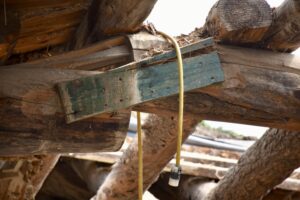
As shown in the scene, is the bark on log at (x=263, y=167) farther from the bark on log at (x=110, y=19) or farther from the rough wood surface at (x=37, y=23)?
the rough wood surface at (x=37, y=23)

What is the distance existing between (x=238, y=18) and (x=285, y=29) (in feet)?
0.61

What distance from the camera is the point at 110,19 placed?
4.53ft

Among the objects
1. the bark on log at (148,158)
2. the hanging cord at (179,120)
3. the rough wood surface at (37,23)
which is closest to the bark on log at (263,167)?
the bark on log at (148,158)

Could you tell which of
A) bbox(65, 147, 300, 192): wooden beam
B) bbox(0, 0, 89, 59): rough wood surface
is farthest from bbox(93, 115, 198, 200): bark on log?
bbox(0, 0, 89, 59): rough wood surface

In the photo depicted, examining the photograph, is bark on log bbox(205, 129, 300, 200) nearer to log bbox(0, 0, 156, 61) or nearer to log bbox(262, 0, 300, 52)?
log bbox(262, 0, 300, 52)

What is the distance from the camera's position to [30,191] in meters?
2.65

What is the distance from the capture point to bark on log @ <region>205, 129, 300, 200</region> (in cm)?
201

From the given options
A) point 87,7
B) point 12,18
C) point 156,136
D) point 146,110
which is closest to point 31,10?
point 12,18

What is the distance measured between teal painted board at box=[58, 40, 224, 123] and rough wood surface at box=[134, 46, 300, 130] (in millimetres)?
54

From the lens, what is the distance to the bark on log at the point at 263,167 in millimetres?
2008

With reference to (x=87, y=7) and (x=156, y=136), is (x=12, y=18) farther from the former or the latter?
(x=156, y=136)

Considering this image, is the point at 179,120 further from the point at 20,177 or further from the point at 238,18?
the point at 20,177

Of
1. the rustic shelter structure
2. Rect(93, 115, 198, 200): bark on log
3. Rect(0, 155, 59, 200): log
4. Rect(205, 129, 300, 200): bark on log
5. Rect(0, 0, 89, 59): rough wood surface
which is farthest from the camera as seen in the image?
Rect(0, 155, 59, 200): log

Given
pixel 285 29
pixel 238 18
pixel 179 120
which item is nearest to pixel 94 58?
pixel 179 120
